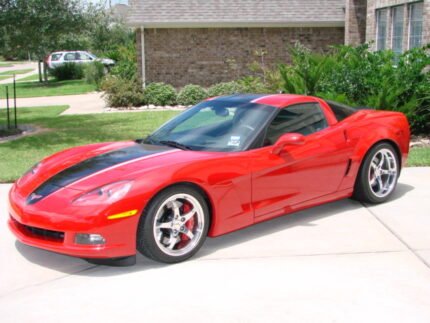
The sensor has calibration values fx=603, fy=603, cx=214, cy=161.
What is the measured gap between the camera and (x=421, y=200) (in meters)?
6.75

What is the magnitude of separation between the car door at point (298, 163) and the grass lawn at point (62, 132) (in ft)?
13.4

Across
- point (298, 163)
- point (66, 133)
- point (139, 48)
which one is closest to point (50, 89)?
point (139, 48)

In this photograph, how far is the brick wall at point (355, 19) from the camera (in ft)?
61.9

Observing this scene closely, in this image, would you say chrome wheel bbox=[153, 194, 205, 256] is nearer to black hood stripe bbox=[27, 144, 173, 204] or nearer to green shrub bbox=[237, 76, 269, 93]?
black hood stripe bbox=[27, 144, 173, 204]

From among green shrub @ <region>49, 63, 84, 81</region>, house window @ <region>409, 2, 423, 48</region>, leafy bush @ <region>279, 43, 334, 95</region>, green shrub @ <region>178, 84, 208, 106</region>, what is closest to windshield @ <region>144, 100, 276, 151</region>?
leafy bush @ <region>279, 43, 334, 95</region>

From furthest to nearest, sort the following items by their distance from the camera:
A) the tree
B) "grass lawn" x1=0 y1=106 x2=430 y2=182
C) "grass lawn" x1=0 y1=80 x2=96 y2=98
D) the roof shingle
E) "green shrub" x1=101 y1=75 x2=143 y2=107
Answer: "grass lawn" x1=0 y1=80 x2=96 y2=98
the roof shingle
"green shrub" x1=101 y1=75 x2=143 y2=107
the tree
"grass lawn" x1=0 y1=106 x2=430 y2=182

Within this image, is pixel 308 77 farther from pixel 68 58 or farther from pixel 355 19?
pixel 68 58

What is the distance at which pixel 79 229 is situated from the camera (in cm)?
443

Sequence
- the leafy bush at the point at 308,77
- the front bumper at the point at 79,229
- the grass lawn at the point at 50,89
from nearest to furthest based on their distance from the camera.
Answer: the front bumper at the point at 79,229 < the leafy bush at the point at 308,77 < the grass lawn at the point at 50,89

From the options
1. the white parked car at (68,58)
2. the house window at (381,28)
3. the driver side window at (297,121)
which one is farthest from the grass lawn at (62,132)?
the white parked car at (68,58)

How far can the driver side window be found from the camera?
5574mm

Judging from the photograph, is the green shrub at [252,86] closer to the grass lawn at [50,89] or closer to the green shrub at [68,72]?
the grass lawn at [50,89]

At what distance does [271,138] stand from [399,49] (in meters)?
11.3

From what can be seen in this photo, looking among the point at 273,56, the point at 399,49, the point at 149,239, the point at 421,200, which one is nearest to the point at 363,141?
the point at 421,200
